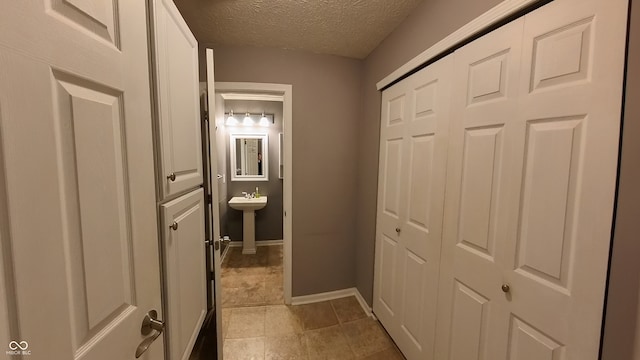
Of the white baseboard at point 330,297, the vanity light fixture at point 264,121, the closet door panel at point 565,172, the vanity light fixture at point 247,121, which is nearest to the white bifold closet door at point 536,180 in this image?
the closet door panel at point 565,172

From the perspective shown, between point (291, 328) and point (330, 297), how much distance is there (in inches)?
22.4

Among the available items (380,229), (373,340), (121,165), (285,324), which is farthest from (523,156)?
(285,324)

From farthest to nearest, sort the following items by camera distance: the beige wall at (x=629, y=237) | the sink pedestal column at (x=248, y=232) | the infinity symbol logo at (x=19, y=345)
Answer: the sink pedestal column at (x=248, y=232) < the beige wall at (x=629, y=237) < the infinity symbol logo at (x=19, y=345)

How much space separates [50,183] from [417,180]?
5.35 feet

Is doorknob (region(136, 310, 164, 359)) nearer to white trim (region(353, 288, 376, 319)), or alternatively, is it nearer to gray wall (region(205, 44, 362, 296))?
gray wall (region(205, 44, 362, 296))

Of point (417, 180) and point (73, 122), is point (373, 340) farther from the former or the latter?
point (73, 122)

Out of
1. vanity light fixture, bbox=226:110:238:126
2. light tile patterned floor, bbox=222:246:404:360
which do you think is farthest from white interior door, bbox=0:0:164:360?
vanity light fixture, bbox=226:110:238:126

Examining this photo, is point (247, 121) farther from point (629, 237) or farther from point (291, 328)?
point (629, 237)

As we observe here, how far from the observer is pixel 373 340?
74.4 inches

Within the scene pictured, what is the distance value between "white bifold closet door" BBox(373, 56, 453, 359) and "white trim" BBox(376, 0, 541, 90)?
7 cm

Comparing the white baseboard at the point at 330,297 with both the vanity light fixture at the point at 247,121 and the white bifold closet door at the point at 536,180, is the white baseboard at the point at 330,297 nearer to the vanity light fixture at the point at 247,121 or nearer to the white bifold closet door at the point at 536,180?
the white bifold closet door at the point at 536,180

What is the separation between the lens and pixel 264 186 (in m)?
3.96

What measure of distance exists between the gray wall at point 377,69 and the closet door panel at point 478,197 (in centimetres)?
20

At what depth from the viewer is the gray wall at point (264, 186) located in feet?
12.4
